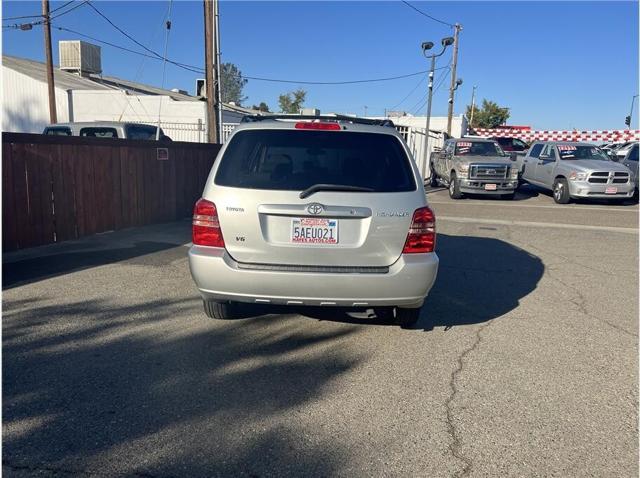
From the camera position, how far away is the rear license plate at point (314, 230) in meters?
3.91

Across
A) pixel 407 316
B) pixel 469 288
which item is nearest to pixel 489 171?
pixel 469 288

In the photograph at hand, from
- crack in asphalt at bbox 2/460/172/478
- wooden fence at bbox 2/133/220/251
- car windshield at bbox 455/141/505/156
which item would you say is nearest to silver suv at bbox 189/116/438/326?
crack in asphalt at bbox 2/460/172/478

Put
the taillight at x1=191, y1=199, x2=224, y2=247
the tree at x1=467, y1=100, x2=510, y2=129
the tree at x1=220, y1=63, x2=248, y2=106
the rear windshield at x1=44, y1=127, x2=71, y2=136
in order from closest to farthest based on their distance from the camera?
1. the taillight at x1=191, y1=199, x2=224, y2=247
2. the rear windshield at x1=44, y1=127, x2=71, y2=136
3. the tree at x1=467, y1=100, x2=510, y2=129
4. the tree at x1=220, y1=63, x2=248, y2=106

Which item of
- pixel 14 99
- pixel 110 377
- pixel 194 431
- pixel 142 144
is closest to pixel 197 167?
pixel 142 144

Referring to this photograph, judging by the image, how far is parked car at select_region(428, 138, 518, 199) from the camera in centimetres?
1612

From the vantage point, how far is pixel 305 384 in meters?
3.72

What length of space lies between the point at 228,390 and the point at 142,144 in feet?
24.9

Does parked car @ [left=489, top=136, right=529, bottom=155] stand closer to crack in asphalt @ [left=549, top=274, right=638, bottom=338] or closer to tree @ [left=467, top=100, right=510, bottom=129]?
crack in asphalt @ [left=549, top=274, right=638, bottom=338]

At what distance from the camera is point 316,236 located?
392 centimetres

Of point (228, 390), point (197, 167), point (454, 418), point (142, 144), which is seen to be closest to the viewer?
point (454, 418)

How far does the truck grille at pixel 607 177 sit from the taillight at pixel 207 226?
14.0m

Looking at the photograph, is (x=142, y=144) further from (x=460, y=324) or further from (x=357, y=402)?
(x=357, y=402)

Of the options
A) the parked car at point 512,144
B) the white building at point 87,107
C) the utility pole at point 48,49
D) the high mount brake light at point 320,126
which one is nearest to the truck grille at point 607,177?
the high mount brake light at point 320,126

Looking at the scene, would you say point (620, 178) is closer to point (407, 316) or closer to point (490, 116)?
point (407, 316)
